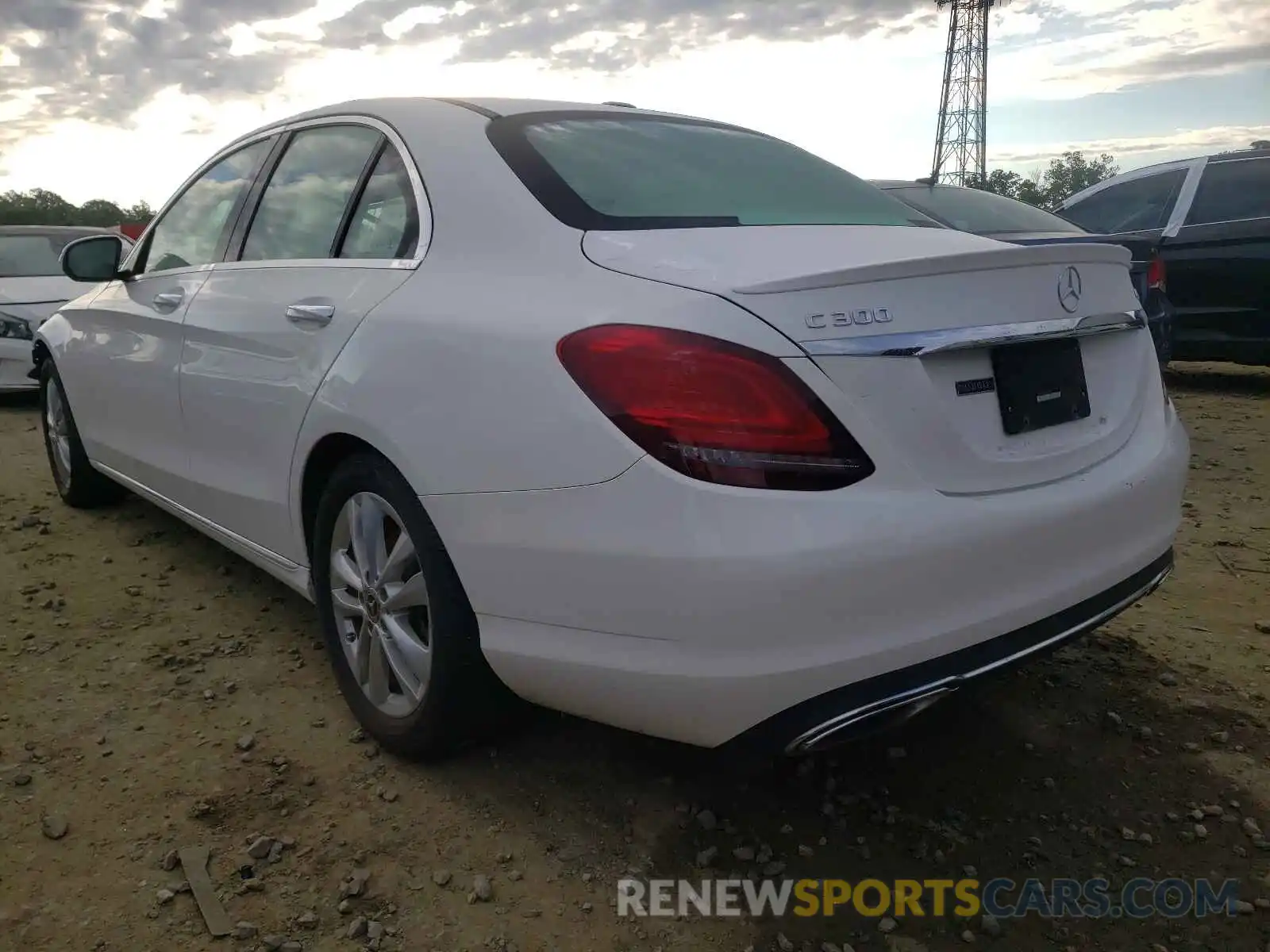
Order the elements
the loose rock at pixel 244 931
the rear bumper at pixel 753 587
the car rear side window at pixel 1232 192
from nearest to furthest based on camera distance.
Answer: the rear bumper at pixel 753 587 → the loose rock at pixel 244 931 → the car rear side window at pixel 1232 192

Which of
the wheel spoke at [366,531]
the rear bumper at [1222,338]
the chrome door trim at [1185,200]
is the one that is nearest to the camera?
the wheel spoke at [366,531]

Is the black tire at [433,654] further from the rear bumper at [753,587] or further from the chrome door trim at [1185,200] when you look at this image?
the chrome door trim at [1185,200]

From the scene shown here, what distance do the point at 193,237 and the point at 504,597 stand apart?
222 centimetres

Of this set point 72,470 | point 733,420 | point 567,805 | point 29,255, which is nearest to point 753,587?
point 733,420

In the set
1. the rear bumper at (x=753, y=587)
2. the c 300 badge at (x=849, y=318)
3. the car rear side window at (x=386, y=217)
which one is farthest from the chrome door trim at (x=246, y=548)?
the c 300 badge at (x=849, y=318)

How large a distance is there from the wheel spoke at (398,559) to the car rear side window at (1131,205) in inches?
259

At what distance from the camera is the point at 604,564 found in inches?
67.7

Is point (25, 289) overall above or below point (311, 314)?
below

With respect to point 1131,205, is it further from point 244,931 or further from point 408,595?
point 244,931

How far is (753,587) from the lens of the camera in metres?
1.60

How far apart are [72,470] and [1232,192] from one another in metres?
7.18

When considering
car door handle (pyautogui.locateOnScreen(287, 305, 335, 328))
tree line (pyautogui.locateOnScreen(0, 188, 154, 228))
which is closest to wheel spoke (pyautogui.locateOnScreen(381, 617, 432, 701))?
car door handle (pyautogui.locateOnScreen(287, 305, 335, 328))

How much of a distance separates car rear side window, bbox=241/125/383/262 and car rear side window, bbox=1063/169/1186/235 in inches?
240

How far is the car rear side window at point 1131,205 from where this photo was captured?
716cm
